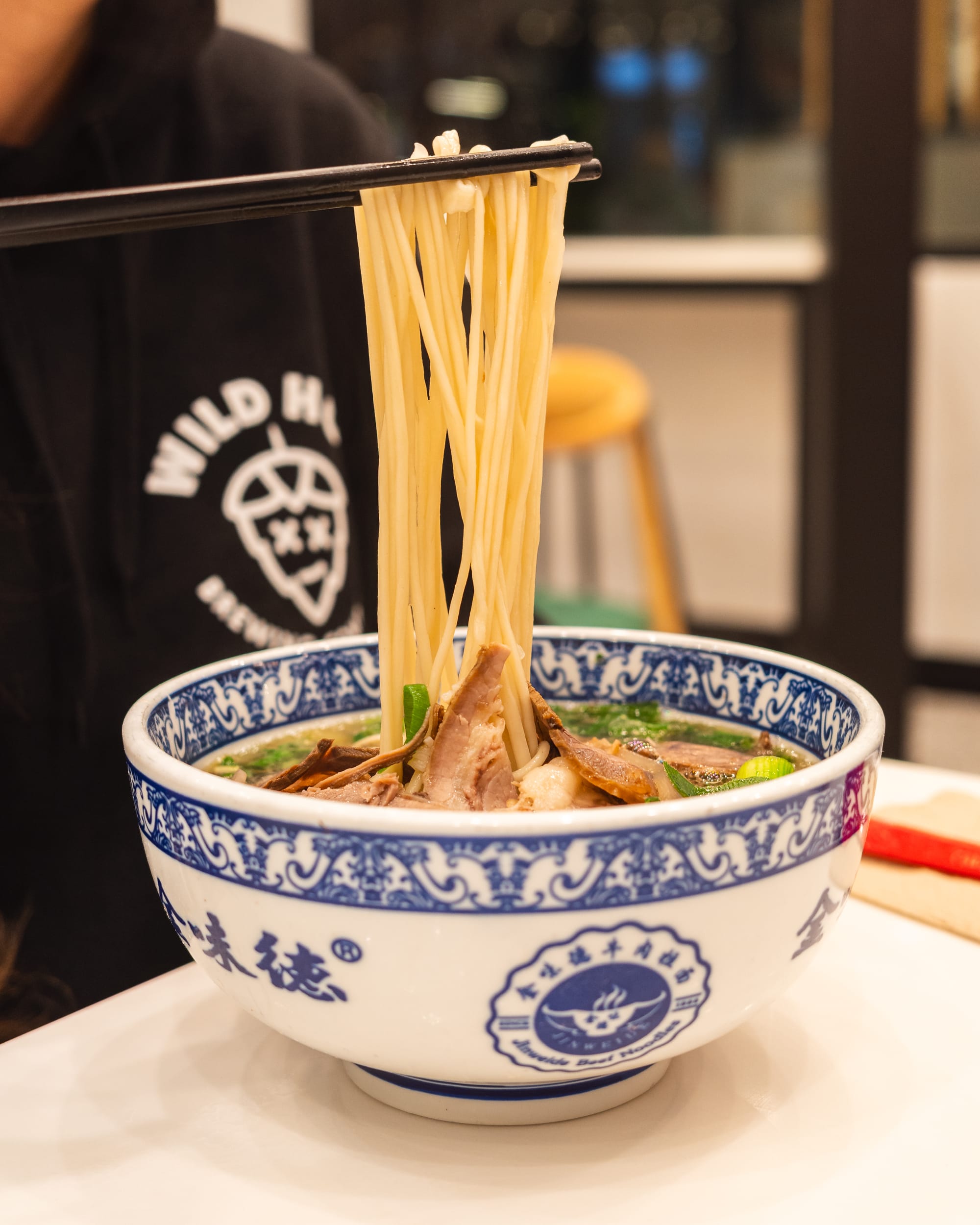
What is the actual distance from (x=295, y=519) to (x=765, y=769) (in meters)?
0.68

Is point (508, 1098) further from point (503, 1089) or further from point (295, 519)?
point (295, 519)

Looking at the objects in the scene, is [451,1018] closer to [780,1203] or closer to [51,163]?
[780,1203]

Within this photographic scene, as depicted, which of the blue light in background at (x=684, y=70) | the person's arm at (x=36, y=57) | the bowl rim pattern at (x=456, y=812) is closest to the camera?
the bowl rim pattern at (x=456, y=812)

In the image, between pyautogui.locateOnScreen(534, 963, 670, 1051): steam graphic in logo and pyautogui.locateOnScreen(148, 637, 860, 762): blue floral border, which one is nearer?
pyautogui.locateOnScreen(534, 963, 670, 1051): steam graphic in logo

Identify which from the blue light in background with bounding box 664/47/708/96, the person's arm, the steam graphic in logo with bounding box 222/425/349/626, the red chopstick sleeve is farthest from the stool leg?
the red chopstick sleeve

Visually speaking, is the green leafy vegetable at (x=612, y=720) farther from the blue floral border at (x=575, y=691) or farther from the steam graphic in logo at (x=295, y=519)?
the steam graphic in logo at (x=295, y=519)

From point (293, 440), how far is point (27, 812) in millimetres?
417

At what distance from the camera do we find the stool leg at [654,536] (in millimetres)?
2695

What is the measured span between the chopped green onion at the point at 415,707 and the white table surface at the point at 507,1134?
17 centimetres

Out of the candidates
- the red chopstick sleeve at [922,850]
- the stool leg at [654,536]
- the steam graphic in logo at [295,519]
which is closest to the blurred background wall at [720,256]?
the stool leg at [654,536]

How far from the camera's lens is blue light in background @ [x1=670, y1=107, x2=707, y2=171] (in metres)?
3.55

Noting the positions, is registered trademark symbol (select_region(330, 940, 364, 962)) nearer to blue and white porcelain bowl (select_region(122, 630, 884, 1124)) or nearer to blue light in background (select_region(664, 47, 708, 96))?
blue and white porcelain bowl (select_region(122, 630, 884, 1124))

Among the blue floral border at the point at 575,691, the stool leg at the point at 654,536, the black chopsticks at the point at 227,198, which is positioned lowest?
the stool leg at the point at 654,536

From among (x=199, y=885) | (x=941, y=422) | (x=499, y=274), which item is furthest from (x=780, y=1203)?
(x=941, y=422)
